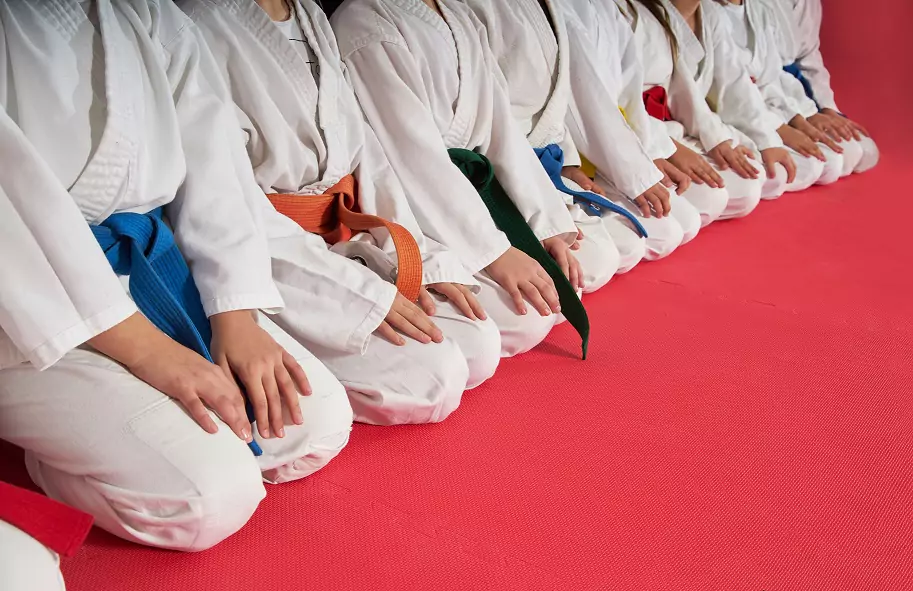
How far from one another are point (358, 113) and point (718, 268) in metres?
1.34

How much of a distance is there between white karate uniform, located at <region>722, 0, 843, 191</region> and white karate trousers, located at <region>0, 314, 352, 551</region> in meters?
2.99

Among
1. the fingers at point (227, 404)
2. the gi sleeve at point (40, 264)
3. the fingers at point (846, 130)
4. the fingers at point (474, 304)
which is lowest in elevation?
the fingers at point (846, 130)

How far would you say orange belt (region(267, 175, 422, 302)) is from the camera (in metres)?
1.82

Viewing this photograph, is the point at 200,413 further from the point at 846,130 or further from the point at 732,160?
the point at 846,130

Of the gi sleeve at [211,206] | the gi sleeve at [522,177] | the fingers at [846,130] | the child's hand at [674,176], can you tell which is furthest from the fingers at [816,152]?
the gi sleeve at [211,206]

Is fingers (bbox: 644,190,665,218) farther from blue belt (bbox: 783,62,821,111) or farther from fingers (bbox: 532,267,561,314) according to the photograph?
blue belt (bbox: 783,62,821,111)

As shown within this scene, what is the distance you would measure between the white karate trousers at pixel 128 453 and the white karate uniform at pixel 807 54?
351cm

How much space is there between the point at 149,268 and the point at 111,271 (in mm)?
97

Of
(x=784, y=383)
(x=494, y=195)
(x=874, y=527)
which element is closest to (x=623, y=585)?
(x=874, y=527)

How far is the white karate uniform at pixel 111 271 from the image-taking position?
4.28ft

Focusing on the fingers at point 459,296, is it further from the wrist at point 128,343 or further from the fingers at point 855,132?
the fingers at point 855,132

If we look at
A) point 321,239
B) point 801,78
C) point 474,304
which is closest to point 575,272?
point 474,304

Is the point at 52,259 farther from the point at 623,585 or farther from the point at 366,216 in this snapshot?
the point at 623,585

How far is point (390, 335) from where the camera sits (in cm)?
174
